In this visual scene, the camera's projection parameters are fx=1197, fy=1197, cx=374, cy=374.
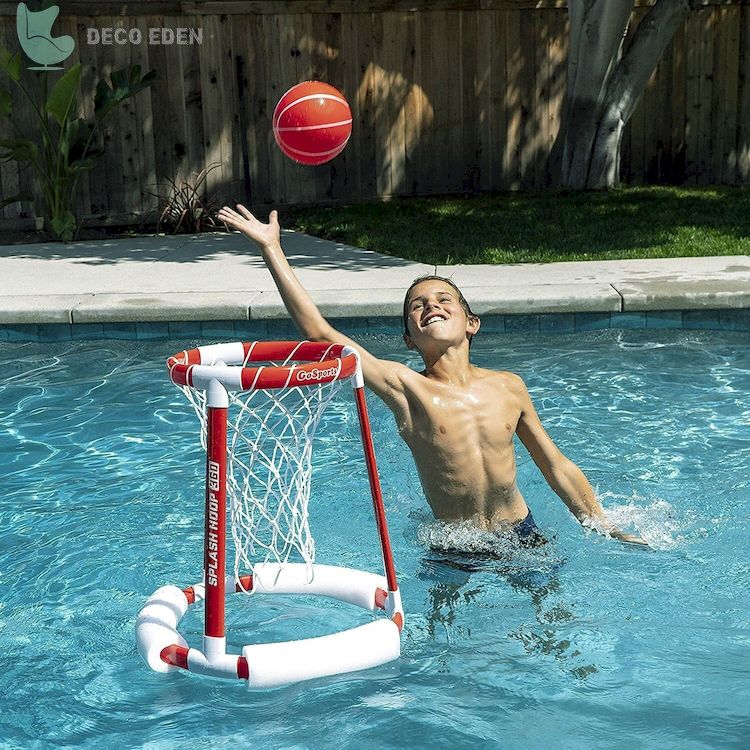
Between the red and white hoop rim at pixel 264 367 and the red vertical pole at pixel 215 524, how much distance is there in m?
0.11

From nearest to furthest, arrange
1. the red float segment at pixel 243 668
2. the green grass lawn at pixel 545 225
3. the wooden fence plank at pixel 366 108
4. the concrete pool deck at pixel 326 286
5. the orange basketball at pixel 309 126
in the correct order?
the red float segment at pixel 243 668 < the orange basketball at pixel 309 126 < the concrete pool deck at pixel 326 286 < the green grass lawn at pixel 545 225 < the wooden fence plank at pixel 366 108

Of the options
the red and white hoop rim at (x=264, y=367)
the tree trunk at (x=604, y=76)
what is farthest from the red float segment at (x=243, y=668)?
the tree trunk at (x=604, y=76)

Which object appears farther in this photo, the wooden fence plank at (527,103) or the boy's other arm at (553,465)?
the wooden fence plank at (527,103)

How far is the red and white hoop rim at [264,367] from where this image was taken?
349 cm

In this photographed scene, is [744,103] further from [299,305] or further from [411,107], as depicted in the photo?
[299,305]

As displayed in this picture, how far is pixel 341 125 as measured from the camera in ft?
21.3

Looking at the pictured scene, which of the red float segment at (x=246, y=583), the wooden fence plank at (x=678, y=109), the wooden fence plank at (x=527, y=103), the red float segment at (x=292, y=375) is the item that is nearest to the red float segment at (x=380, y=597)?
the red float segment at (x=246, y=583)

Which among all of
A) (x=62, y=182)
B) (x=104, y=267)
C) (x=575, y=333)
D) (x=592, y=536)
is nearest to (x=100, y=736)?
(x=592, y=536)

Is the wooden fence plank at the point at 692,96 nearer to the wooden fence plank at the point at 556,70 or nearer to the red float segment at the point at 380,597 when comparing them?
the wooden fence plank at the point at 556,70

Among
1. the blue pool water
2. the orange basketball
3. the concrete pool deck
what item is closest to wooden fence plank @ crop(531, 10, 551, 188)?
the concrete pool deck

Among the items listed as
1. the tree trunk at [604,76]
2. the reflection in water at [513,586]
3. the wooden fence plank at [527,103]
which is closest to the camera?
the reflection in water at [513,586]

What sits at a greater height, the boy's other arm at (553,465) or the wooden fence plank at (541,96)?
the wooden fence plank at (541,96)

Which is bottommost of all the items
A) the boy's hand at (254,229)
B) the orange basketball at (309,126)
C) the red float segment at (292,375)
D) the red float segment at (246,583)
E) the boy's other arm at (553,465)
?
the red float segment at (246,583)

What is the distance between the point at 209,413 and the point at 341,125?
130 inches
